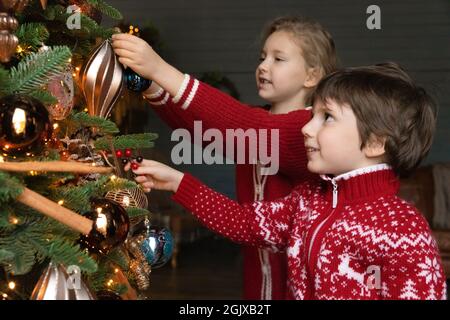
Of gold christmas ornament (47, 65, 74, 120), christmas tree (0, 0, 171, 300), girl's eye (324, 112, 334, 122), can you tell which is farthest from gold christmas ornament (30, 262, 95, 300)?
girl's eye (324, 112, 334, 122)

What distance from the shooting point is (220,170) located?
541 centimetres

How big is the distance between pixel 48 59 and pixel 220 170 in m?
4.44

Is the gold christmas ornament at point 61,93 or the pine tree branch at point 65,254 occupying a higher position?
the gold christmas ornament at point 61,93

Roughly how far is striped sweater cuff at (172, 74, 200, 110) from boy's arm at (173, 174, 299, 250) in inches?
6.0

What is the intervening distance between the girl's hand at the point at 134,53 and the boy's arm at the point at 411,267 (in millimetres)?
506

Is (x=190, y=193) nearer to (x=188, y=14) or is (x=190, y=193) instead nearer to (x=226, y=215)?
(x=226, y=215)

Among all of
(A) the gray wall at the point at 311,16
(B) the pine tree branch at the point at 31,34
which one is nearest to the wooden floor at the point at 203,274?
(A) the gray wall at the point at 311,16

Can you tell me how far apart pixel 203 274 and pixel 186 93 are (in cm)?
314

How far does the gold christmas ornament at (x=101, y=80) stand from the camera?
117 centimetres

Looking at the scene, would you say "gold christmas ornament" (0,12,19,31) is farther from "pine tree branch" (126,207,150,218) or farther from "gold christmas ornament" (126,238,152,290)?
"gold christmas ornament" (126,238,152,290)

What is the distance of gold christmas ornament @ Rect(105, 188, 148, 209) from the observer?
125 cm

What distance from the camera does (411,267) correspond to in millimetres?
1214

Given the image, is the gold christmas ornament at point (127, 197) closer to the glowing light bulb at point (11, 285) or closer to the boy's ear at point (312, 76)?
the glowing light bulb at point (11, 285)
